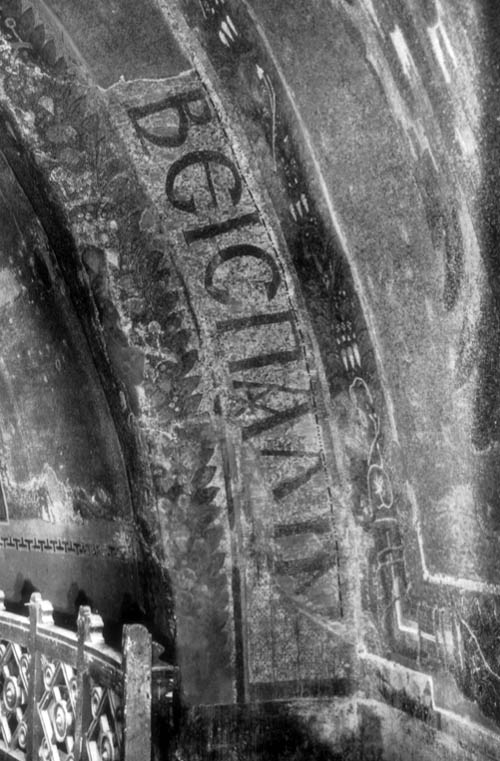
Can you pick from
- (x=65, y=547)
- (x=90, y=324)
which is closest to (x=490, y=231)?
(x=90, y=324)

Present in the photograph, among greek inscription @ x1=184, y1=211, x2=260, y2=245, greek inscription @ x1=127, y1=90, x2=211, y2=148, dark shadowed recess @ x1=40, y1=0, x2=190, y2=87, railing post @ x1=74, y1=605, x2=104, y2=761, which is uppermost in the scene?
dark shadowed recess @ x1=40, y1=0, x2=190, y2=87

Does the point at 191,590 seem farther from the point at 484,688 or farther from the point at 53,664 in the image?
the point at 484,688

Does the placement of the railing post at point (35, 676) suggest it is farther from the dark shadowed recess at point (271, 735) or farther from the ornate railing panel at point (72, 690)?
the dark shadowed recess at point (271, 735)

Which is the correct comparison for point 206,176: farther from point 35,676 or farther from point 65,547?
point 65,547

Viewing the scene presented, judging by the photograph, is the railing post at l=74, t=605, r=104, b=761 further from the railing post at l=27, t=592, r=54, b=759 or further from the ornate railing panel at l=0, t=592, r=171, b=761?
the railing post at l=27, t=592, r=54, b=759

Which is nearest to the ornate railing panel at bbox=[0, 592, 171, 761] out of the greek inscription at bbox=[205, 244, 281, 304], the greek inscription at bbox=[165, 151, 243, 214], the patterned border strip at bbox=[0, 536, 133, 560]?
the patterned border strip at bbox=[0, 536, 133, 560]

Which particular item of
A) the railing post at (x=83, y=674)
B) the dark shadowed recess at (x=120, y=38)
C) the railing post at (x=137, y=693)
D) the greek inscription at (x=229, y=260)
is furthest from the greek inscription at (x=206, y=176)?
the railing post at (x=83, y=674)

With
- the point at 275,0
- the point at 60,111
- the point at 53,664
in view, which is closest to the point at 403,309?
the point at 275,0

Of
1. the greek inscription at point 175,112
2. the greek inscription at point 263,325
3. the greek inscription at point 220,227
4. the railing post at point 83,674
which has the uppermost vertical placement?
the greek inscription at point 175,112
